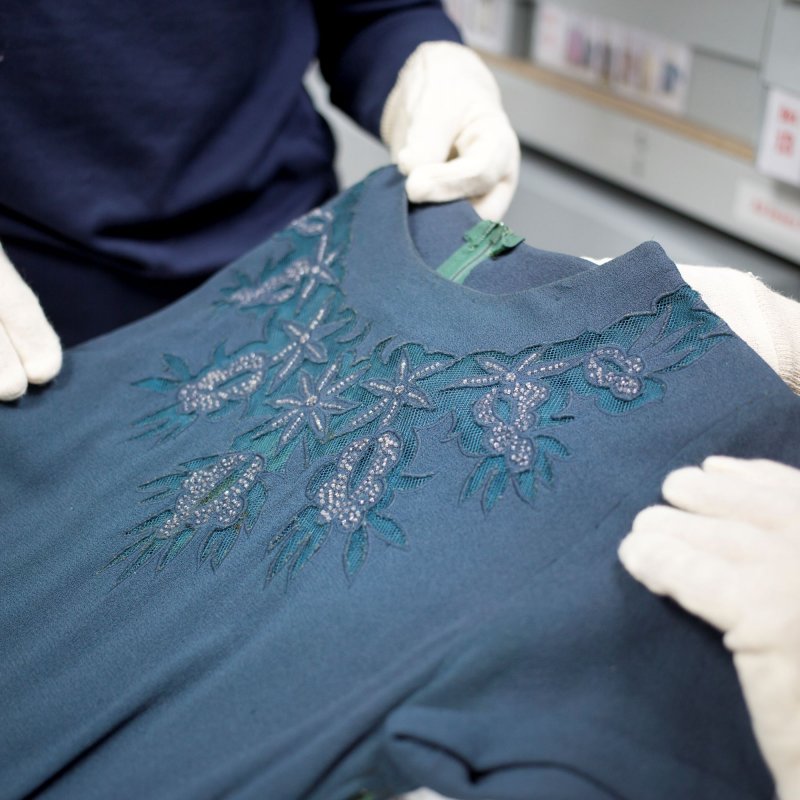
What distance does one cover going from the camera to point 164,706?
48cm

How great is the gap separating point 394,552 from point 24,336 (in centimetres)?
37

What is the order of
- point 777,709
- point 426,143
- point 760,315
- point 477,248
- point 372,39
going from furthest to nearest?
point 372,39
point 426,143
point 477,248
point 760,315
point 777,709

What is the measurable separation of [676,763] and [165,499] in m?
0.35

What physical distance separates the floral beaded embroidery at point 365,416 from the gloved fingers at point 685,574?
0.22 ft

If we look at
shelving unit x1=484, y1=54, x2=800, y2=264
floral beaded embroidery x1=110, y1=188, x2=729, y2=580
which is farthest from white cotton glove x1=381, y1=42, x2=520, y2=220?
shelving unit x1=484, y1=54, x2=800, y2=264

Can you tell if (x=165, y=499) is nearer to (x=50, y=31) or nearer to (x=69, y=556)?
(x=69, y=556)

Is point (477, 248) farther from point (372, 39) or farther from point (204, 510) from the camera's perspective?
point (372, 39)

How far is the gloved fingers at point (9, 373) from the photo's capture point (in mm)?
661

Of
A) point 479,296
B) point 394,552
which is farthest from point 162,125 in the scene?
point 394,552

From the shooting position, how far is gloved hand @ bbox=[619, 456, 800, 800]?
408 mm

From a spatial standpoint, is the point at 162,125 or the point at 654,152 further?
the point at 654,152

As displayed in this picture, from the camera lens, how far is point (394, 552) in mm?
490

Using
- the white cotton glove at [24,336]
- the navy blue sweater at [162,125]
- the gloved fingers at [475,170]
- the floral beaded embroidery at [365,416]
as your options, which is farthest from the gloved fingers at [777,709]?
the navy blue sweater at [162,125]

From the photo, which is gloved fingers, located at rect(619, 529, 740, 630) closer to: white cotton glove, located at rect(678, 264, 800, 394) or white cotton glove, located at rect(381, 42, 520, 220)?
white cotton glove, located at rect(678, 264, 800, 394)
